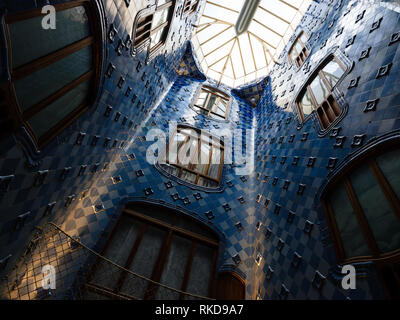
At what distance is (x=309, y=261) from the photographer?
3789mm

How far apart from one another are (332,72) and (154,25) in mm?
5254

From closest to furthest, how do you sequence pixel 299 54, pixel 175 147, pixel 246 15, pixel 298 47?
pixel 175 147 < pixel 299 54 < pixel 298 47 < pixel 246 15

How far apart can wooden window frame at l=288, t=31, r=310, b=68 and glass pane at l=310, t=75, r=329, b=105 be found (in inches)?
81.0

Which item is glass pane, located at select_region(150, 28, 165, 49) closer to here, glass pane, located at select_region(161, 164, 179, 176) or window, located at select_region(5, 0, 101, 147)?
window, located at select_region(5, 0, 101, 147)

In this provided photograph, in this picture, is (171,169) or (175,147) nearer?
(171,169)

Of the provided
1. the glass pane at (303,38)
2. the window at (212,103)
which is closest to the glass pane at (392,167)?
the glass pane at (303,38)

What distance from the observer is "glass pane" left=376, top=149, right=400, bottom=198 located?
296 centimetres

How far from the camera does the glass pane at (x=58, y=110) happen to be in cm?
307

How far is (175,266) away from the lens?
17.3ft

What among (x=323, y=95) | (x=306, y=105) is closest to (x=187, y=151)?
(x=306, y=105)

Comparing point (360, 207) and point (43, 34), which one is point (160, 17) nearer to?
point (43, 34)

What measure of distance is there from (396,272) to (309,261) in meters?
1.40
